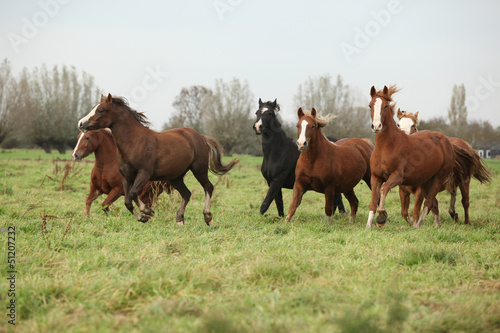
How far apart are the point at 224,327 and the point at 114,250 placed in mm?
2587

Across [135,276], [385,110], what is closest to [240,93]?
[385,110]

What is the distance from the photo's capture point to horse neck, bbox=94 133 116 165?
8.02 metres

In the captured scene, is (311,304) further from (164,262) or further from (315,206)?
(315,206)

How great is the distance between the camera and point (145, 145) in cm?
678

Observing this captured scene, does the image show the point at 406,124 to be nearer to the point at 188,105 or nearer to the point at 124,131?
the point at 124,131

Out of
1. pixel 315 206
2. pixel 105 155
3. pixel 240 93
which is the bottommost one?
pixel 315 206

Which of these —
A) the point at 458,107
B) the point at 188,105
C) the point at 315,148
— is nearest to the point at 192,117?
the point at 188,105

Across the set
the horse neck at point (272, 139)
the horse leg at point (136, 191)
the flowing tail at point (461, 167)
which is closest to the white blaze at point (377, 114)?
the horse neck at point (272, 139)

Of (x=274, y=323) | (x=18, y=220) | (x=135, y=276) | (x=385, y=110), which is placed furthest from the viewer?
(x=385, y=110)

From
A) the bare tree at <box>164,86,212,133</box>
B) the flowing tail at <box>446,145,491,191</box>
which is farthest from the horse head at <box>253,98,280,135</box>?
the bare tree at <box>164,86,212,133</box>

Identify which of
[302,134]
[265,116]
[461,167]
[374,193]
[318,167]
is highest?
[265,116]

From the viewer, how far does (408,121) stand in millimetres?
8984

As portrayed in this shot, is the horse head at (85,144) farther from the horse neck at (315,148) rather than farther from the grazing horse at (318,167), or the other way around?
the horse neck at (315,148)

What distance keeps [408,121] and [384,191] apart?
9.64 feet
